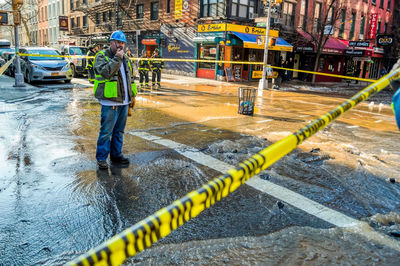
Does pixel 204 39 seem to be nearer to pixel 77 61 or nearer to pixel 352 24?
pixel 77 61

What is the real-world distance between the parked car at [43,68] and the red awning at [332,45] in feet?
66.9

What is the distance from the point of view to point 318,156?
6.00m

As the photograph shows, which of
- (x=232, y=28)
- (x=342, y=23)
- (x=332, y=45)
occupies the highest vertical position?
(x=342, y=23)

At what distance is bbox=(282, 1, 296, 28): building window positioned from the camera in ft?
88.4

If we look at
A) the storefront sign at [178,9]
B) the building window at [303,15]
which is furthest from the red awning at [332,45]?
the storefront sign at [178,9]

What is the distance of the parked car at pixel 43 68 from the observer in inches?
602

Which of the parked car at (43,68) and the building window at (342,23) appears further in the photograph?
the building window at (342,23)

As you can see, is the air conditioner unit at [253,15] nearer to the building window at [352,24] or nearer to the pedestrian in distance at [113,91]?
the building window at [352,24]

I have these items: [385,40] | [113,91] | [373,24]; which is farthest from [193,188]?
[373,24]

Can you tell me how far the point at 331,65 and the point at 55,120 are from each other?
1153 inches

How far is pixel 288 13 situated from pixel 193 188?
26602mm

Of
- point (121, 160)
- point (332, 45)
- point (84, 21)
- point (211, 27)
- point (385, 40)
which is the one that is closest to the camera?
point (121, 160)

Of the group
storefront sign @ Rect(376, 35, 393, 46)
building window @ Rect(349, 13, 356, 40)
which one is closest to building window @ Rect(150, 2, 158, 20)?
storefront sign @ Rect(376, 35, 393, 46)

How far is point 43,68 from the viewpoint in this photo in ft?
50.5
